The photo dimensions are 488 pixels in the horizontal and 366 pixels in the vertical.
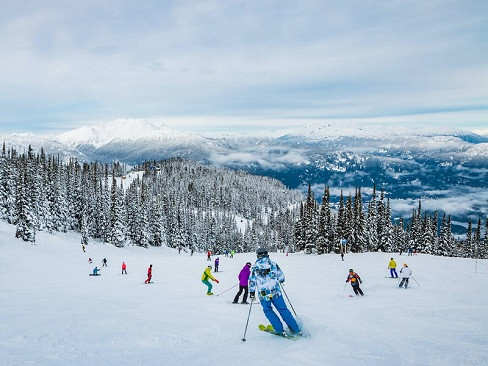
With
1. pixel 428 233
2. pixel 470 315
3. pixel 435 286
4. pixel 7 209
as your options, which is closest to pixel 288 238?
pixel 428 233

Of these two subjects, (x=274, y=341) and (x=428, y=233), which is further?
(x=428, y=233)

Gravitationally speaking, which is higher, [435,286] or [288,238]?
[435,286]

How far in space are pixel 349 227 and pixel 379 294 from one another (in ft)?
159

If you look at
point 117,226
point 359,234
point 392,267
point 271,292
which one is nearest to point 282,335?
point 271,292

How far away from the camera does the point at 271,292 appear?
26.1ft

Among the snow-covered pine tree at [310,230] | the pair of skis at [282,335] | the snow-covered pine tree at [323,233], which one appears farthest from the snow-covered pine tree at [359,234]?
the pair of skis at [282,335]

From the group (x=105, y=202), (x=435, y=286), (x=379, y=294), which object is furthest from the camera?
(x=105, y=202)

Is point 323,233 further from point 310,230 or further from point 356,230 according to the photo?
point 356,230

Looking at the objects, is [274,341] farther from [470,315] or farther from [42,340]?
[470,315]

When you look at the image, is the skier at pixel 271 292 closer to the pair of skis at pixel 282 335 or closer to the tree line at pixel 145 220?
the pair of skis at pixel 282 335

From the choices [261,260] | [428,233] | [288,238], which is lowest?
[288,238]

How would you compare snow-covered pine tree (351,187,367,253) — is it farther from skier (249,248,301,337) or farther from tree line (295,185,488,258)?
skier (249,248,301,337)

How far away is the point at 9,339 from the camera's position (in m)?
7.42

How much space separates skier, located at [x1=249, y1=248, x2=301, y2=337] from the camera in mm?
7938
